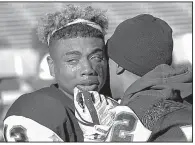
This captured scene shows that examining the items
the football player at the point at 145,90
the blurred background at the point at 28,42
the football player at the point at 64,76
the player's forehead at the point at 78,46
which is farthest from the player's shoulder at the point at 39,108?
the blurred background at the point at 28,42

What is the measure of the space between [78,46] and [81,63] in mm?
86

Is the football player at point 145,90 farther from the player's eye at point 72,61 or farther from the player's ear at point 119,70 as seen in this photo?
the player's eye at point 72,61

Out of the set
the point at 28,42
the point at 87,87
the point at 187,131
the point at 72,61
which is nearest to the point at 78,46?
the point at 72,61

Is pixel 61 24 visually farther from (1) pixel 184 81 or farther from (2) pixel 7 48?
(2) pixel 7 48

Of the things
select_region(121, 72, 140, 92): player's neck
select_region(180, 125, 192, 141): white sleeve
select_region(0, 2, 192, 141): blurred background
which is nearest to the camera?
select_region(180, 125, 192, 141): white sleeve

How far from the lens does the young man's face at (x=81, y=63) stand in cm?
211

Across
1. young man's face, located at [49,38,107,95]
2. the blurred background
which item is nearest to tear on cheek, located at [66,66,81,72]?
young man's face, located at [49,38,107,95]

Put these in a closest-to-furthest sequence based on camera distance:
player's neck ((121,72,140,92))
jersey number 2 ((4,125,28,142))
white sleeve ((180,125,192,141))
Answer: white sleeve ((180,125,192,141)), jersey number 2 ((4,125,28,142)), player's neck ((121,72,140,92))

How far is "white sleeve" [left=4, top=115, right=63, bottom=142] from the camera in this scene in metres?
1.91

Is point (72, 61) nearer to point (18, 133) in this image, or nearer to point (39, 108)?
point (39, 108)

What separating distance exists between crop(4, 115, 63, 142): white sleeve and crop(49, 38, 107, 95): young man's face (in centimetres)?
31

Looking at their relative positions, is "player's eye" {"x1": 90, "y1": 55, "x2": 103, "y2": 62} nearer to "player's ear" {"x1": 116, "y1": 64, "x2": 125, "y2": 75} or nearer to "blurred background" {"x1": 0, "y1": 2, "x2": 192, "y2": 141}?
"player's ear" {"x1": 116, "y1": 64, "x2": 125, "y2": 75}

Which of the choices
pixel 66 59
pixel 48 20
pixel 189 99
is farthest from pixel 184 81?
pixel 48 20

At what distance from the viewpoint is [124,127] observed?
1782 mm
